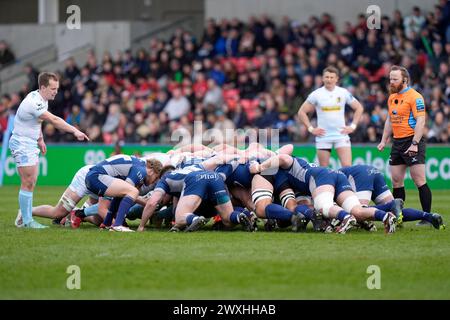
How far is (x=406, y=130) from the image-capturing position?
43.7 feet

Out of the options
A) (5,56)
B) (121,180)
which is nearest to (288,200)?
(121,180)

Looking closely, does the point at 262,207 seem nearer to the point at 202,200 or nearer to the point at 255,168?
the point at 255,168

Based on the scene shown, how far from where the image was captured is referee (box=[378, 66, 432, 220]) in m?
13.1

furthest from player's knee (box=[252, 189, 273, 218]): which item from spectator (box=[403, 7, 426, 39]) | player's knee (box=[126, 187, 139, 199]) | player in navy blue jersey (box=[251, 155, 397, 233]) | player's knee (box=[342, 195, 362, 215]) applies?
spectator (box=[403, 7, 426, 39])

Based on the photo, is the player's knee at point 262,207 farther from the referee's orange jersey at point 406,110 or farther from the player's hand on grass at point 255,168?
the referee's orange jersey at point 406,110

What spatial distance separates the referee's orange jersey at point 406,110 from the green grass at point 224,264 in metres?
1.70

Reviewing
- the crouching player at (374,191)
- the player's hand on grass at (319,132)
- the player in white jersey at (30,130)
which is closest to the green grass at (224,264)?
the crouching player at (374,191)

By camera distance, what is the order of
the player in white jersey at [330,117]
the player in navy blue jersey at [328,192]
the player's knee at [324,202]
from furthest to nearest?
the player in white jersey at [330,117] → the player's knee at [324,202] → the player in navy blue jersey at [328,192]

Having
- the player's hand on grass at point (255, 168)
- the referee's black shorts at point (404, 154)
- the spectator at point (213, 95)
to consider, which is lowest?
the player's hand on grass at point (255, 168)

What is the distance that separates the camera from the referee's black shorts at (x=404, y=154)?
13117 mm

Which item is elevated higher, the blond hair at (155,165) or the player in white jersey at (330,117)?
the player in white jersey at (330,117)

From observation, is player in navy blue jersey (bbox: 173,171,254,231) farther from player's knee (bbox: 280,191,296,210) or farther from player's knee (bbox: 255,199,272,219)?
player's knee (bbox: 280,191,296,210)

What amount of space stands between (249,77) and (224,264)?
17.0m
